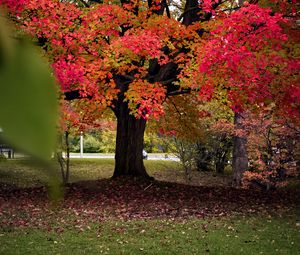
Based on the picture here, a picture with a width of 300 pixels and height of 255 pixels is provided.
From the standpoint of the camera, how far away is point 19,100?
0.19 metres

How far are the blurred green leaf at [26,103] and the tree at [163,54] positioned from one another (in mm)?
10976

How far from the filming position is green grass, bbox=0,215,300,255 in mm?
8758

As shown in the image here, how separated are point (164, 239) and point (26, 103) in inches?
380

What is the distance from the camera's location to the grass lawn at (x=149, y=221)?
899 centimetres

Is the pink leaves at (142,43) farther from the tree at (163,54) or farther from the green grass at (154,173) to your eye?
the green grass at (154,173)

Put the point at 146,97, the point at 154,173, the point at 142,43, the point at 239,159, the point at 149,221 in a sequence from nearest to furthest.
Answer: the point at 149,221 → the point at 142,43 → the point at 146,97 → the point at 239,159 → the point at 154,173

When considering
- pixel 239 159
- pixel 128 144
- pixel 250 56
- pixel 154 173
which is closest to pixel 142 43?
pixel 250 56

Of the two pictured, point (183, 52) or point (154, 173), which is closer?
point (183, 52)

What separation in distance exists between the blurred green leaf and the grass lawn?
5434 mm

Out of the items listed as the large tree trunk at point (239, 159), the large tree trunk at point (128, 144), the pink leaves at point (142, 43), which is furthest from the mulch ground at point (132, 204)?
the large tree trunk at point (239, 159)

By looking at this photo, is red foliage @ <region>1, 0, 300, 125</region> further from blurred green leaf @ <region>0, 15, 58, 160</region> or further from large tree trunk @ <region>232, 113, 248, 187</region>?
blurred green leaf @ <region>0, 15, 58, 160</region>

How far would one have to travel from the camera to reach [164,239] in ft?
31.3

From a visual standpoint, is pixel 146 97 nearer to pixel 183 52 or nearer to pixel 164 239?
pixel 183 52

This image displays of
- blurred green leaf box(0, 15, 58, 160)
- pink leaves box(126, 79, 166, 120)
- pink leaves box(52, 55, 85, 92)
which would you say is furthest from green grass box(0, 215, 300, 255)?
blurred green leaf box(0, 15, 58, 160)
